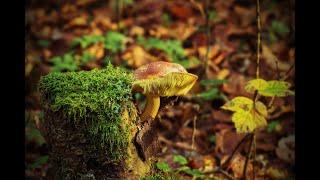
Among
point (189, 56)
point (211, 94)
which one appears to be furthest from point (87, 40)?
point (211, 94)

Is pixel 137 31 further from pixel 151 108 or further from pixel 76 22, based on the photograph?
pixel 151 108

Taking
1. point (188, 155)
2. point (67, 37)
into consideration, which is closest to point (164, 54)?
point (67, 37)

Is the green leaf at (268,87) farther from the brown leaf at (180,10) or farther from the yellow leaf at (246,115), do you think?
the brown leaf at (180,10)

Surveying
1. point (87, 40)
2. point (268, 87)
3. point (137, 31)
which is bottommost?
point (268, 87)

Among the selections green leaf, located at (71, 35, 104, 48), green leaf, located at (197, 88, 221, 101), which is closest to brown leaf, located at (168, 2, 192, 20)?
green leaf, located at (71, 35, 104, 48)

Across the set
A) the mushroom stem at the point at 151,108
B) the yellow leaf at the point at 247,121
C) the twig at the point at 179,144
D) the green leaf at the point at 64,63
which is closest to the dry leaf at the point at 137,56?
the green leaf at the point at 64,63
